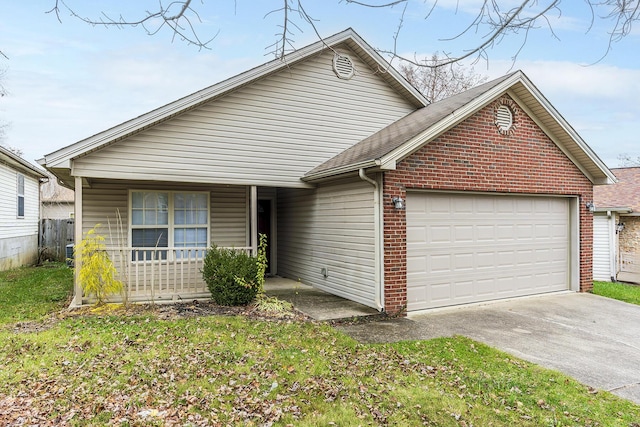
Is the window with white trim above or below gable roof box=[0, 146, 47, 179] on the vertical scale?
below

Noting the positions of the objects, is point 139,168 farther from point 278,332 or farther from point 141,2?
point 141,2

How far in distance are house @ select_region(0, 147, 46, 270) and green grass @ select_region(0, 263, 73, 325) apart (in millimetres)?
1109

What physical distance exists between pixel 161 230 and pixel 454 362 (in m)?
7.24

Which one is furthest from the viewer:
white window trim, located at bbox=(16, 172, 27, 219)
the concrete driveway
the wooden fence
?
the wooden fence

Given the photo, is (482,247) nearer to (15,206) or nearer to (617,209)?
(617,209)

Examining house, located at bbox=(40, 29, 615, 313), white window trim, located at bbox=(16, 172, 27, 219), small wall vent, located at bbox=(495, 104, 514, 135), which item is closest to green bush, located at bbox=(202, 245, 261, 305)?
house, located at bbox=(40, 29, 615, 313)

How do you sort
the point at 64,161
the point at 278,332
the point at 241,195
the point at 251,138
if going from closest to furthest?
the point at 278,332
the point at 64,161
the point at 251,138
the point at 241,195

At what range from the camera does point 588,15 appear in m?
3.60

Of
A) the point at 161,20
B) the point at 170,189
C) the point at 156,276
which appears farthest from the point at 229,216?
the point at 161,20

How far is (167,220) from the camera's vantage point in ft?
32.6

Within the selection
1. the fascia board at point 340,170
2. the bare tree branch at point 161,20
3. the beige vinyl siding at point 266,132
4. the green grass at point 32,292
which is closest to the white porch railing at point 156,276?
the green grass at point 32,292

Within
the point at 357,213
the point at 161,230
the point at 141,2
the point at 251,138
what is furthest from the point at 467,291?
the point at 141,2

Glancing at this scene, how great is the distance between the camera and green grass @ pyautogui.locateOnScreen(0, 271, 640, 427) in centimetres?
395

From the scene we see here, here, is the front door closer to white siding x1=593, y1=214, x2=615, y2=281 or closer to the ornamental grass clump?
the ornamental grass clump
